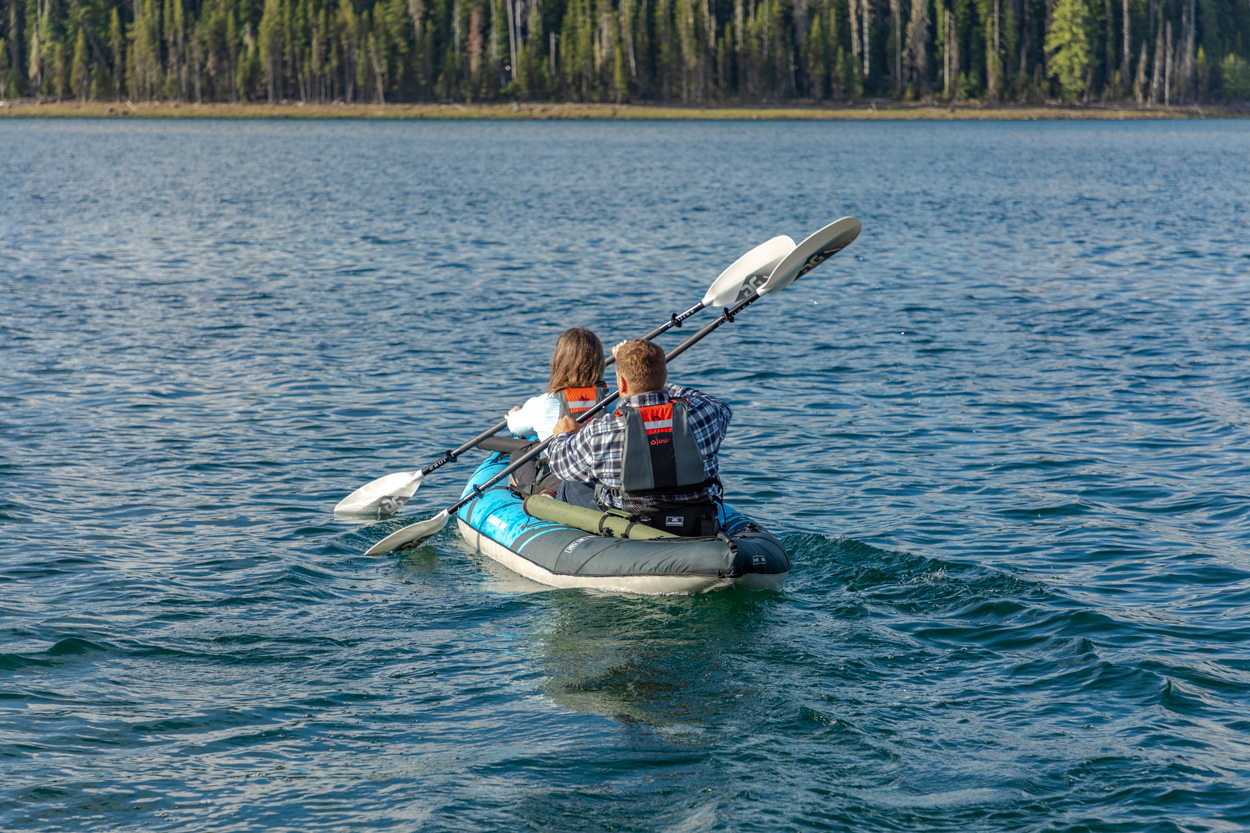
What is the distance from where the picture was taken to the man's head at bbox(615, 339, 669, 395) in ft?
24.5

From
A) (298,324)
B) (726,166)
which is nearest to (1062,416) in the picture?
(298,324)

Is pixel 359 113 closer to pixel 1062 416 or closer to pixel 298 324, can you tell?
pixel 298 324

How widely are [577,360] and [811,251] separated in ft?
9.61

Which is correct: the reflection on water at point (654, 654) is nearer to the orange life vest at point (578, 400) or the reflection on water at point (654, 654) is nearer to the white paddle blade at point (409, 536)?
the orange life vest at point (578, 400)

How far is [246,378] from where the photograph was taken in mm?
15383

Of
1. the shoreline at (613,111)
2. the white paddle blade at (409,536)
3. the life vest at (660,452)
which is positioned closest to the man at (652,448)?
the life vest at (660,452)

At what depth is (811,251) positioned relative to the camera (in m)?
10.4

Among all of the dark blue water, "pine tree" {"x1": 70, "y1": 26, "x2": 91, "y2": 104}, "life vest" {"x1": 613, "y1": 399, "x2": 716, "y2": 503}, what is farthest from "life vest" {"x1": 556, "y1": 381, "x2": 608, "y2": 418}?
"pine tree" {"x1": 70, "y1": 26, "x2": 91, "y2": 104}

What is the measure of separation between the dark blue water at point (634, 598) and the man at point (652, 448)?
65 cm

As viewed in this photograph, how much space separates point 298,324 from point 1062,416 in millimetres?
11888

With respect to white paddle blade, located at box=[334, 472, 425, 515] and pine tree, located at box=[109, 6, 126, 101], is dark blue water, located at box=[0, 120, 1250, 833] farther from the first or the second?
pine tree, located at box=[109, 6, 126, 101]

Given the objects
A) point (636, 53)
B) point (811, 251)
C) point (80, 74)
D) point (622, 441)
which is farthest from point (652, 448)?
point (80, 74)

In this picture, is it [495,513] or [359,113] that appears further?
[359,113]

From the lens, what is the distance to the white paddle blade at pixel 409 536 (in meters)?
9.30
